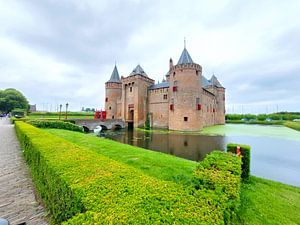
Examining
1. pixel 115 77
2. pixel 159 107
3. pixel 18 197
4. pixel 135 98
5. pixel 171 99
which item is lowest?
pixel 18 197

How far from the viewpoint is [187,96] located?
24.0 metres

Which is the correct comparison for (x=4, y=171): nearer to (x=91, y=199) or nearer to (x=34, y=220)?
(x=34, y=220)

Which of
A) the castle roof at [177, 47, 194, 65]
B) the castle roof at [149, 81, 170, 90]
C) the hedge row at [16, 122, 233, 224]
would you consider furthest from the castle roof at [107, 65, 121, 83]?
the hedge row at [16, 122, 233, 224]

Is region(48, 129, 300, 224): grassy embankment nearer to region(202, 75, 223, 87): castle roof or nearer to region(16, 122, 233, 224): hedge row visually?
region(16, 122, 233, 224): hedge row

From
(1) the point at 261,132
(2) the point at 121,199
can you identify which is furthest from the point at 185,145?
(1) the point at 261,132

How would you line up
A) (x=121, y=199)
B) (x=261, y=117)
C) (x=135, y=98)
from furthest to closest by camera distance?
(x=261, y=117)
(x=135, y=98)
(x=121, y=199)

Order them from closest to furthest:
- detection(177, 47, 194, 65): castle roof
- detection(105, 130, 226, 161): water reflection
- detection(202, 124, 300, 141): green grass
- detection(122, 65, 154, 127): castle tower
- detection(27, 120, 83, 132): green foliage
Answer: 1. detection(105, 130, 226, 161): water reflection
2. detection(27, 120, 83, 132): green foliage
3. detection(202, 124, 300, 141): green grass
4. detection(177, 47, 194, 65): castle roof
5. detection(122, 65, 154, 127): castle tower

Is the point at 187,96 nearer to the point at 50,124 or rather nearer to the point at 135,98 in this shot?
the point at 135,98

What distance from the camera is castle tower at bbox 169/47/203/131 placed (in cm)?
2380

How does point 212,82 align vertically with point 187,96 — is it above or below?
above

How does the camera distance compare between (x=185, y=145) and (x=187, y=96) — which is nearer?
(x=185, y=145)

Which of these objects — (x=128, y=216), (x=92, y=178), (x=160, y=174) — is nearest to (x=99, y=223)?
(x=128, y=216)

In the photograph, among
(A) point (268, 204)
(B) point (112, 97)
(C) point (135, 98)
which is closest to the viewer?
(A) point (268, 204)

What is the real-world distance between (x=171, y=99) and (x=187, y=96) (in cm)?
289
